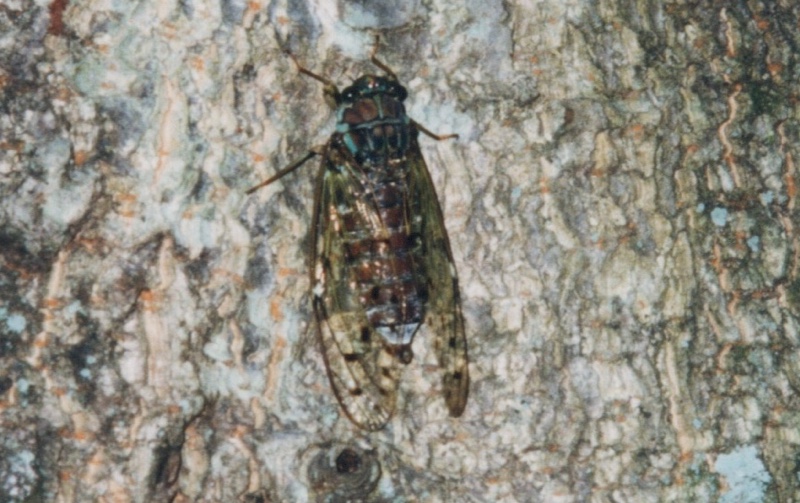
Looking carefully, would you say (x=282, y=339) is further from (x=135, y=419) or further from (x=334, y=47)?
(x=334, y=47)

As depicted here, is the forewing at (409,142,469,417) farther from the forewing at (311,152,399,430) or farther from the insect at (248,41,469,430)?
the forewing at (311,152,399,430)

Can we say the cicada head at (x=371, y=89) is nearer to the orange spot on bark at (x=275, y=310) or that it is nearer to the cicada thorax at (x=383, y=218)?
the cicada thorax at (x=383, y=218)

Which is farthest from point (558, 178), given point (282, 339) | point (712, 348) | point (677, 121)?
point (282, 339)

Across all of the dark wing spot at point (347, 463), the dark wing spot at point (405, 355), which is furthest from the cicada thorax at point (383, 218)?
the dark wing spot at point (347, 463)

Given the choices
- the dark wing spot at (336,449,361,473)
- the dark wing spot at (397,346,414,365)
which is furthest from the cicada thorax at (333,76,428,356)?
the dark wing spot at (336,449,361,473)

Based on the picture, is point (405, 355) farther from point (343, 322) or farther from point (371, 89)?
point (371, 89)

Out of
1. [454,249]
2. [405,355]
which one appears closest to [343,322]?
[405,355]
